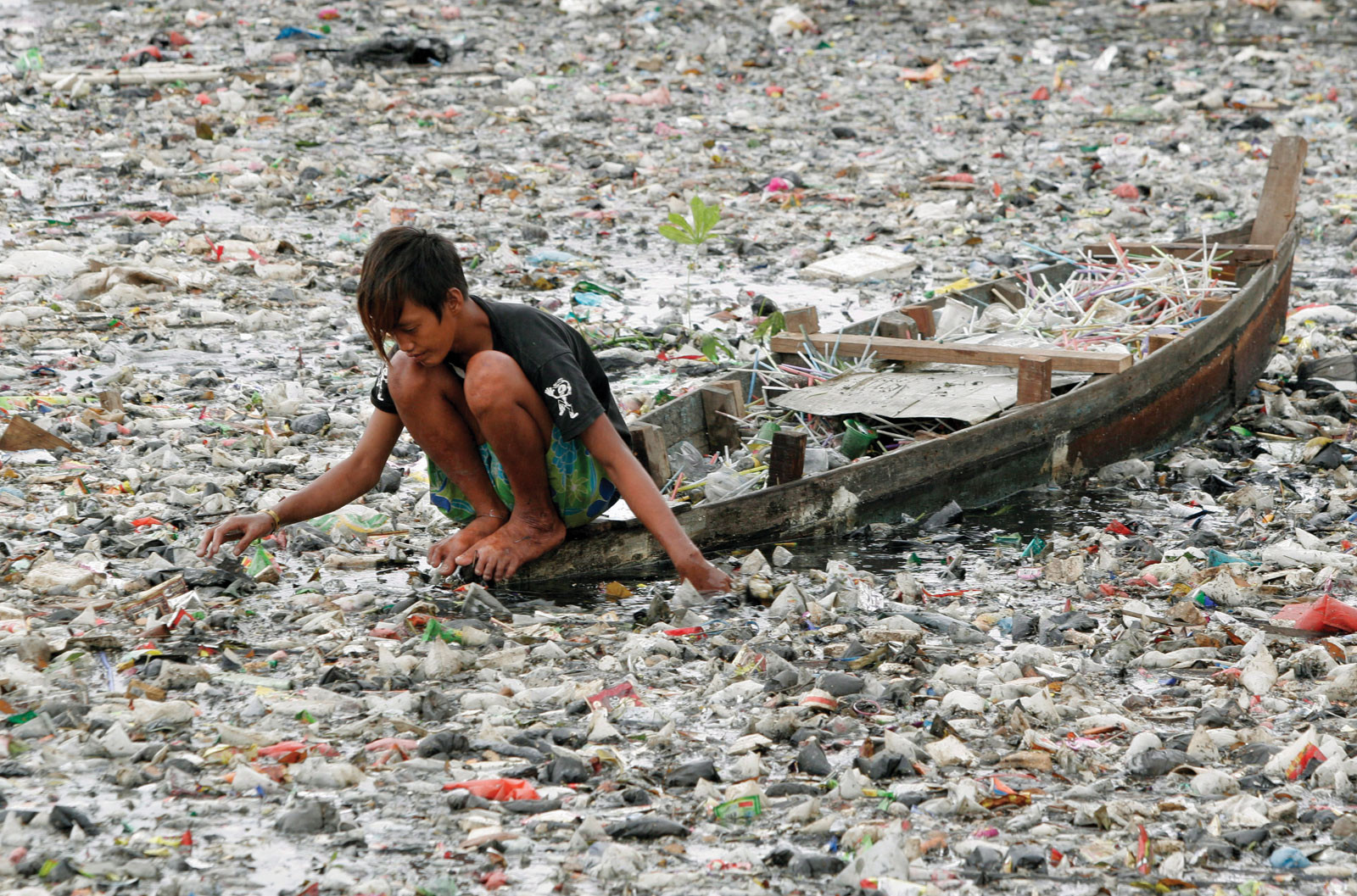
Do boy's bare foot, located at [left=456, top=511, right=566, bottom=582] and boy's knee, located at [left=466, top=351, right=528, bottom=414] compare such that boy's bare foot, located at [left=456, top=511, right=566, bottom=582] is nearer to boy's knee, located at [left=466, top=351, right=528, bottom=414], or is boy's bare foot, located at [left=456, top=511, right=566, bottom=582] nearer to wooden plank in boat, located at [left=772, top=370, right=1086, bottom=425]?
boy's knee, located at [left=466, top=351, right=528, bottom=414]

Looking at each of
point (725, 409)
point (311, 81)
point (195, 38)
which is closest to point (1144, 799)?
point (725, 409)

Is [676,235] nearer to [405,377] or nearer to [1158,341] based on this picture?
[1158,341]

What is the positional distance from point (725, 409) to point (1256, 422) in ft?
8.35

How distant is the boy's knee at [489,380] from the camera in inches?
139

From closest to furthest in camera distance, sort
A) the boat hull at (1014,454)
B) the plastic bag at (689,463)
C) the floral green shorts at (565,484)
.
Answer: the floral green shorts at (565,484) < the boat hull at (1014,454) < the plastic bag at (689,463)

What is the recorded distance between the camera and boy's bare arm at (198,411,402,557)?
12.5 feet

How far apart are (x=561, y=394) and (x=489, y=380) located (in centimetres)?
19

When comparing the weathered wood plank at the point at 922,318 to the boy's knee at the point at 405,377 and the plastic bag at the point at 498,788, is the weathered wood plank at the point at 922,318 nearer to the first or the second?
the boy's knee at the point at 405,377

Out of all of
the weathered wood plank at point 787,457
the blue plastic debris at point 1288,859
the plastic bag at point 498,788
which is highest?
the weathered wood plank at point 787,457

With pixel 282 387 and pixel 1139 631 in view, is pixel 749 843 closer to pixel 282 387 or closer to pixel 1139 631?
pixel 1139 631

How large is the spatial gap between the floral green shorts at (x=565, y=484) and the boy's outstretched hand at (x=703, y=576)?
11.7 inches

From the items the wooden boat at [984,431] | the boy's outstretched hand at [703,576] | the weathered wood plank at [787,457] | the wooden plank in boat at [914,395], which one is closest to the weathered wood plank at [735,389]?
the wooden boat at [984,431]

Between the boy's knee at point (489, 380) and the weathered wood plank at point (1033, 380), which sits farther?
the weathered wood plank at point (1033, 380)

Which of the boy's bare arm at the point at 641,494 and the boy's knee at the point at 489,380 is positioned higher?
the boy's knee at the point at 489,380
